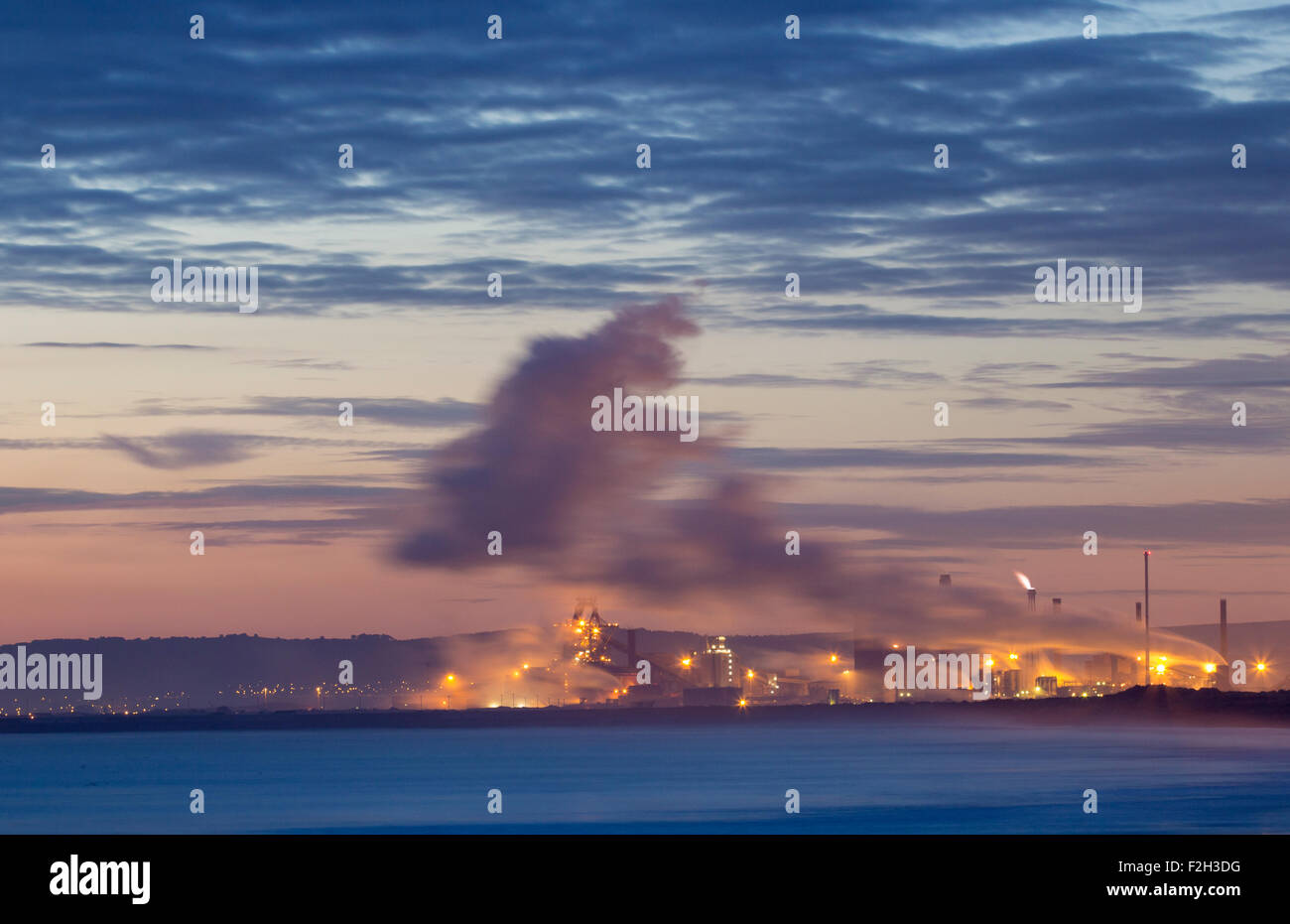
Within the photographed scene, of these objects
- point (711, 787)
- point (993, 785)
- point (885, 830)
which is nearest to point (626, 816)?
point (885, 830)
